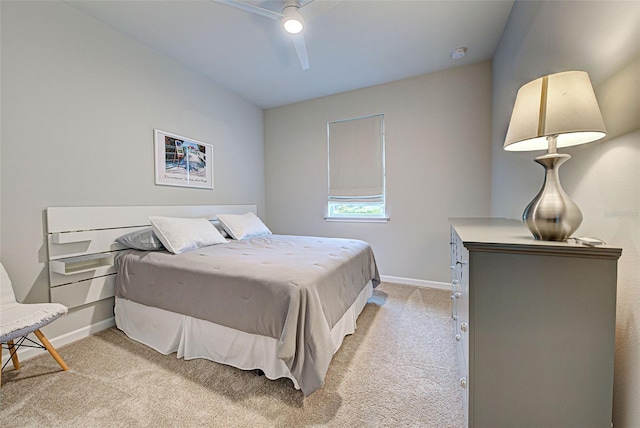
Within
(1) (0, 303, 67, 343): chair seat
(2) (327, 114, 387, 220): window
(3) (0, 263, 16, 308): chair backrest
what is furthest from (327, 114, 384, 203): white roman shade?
(3) (0, 263, 16, 308): chair backrest

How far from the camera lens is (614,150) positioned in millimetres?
922

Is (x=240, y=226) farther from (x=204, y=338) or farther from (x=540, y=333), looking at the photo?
(x=540, y=333)


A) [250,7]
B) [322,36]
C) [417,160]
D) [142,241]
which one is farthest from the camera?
[417,160]

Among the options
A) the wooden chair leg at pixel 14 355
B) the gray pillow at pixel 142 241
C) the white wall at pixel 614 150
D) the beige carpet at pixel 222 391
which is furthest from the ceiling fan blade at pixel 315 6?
the wooden chair leg at pixel 14 355

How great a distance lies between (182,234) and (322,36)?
2297 mm

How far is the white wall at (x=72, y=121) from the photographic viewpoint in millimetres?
1735

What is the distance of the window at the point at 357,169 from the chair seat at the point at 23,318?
2943 mm

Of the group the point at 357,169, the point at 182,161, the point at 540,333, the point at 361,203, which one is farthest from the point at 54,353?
the point at 357,169

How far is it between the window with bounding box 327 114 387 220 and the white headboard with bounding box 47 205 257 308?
2.45m

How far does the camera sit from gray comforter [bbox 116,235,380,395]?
1.36 m

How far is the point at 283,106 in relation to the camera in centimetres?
401

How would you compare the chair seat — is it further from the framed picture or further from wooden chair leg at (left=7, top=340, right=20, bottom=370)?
the framed picture

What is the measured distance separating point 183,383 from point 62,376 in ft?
2.71

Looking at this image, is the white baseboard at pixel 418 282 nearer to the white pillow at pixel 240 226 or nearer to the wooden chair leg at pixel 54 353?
the white pillow at pixel 240 226
